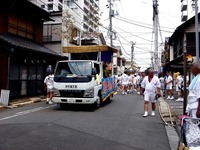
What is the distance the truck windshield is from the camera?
11227 millimetres

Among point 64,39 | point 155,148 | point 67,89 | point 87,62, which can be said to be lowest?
point 155,148

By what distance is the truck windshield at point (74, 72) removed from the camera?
1123cm

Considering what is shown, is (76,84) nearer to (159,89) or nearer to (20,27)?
(159,89)

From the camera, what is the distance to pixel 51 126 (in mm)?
7855

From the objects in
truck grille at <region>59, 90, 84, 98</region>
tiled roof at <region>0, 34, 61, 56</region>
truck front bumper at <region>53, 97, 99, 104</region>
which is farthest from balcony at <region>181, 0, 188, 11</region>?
truck grille at <region>59, 90, 84, 98</region>

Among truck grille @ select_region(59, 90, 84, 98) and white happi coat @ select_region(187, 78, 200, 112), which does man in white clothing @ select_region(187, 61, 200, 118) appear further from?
truck grille @ select_region(59, 90, 84, 98)

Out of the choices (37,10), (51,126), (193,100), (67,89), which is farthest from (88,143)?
(37,10)

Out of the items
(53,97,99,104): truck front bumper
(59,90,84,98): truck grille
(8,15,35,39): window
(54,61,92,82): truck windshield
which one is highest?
(8,15,35,39): window

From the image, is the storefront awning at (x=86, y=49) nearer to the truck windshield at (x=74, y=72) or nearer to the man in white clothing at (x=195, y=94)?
the truck windshield at (x=74, y=72)

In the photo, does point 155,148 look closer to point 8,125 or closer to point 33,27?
point 8,125

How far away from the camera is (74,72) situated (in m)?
11.6

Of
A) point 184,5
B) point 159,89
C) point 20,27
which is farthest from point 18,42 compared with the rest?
point 184,5

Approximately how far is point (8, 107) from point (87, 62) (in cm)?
463

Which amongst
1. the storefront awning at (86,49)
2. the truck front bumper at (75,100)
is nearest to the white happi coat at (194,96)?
the truck front bumper at (75,100)
